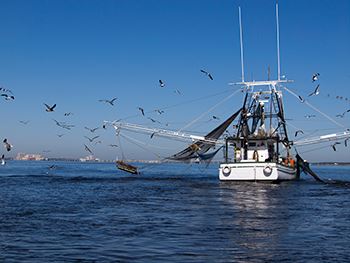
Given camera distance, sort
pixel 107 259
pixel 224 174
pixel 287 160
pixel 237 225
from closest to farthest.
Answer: pixel 107 259, pixel 237 225, pixel 224 174, pixel 287 160

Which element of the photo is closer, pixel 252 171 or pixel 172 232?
pixel 172 232

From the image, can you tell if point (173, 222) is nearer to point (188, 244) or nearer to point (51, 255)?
point (188, 244)

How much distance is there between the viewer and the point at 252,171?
51.2 meters

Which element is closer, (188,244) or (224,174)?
(188,244)

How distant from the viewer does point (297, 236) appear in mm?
17703

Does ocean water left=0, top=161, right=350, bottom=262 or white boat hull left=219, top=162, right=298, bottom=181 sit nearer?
ocean water left=0, top=161, right=350, bottom=262

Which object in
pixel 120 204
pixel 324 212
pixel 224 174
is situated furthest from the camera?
pixel 224 174

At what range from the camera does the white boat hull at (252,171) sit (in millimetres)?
51062

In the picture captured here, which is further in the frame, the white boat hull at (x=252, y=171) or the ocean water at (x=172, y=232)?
the white boat hull at (x=252, y=171)

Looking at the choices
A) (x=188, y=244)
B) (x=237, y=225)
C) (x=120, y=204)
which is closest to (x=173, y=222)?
(x=237, y=225)

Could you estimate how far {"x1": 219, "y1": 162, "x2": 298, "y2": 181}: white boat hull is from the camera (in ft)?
168

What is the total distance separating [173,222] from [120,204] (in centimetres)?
904

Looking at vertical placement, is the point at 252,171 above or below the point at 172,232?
above

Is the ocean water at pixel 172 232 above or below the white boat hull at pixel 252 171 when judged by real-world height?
below
